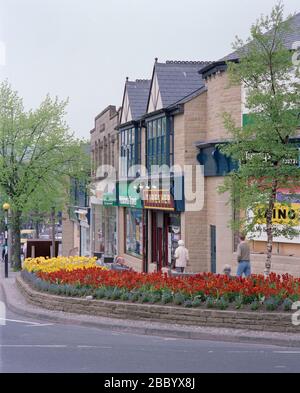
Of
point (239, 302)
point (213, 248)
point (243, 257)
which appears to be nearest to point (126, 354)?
point (239, 302)

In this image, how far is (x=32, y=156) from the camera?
49938 mm

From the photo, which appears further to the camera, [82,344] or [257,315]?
[257,315]

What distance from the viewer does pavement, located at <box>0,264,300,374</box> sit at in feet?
44.6

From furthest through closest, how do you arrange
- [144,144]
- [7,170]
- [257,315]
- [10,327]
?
[7,170] → [144,144] → [10,327] → [257,315]

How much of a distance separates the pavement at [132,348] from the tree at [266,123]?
4.33 m

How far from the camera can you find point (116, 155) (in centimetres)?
5206

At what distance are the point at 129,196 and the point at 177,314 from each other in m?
27.4

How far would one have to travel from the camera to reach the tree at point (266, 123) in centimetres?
2086

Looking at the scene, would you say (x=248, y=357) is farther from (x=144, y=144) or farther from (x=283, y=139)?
(x=144, y=144)

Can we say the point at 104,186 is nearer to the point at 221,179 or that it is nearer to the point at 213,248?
the point at 213,248

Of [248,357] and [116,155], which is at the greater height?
[116,155]

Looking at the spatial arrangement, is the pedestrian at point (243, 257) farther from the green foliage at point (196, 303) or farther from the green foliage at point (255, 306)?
the green foliage at point (255, 306)
